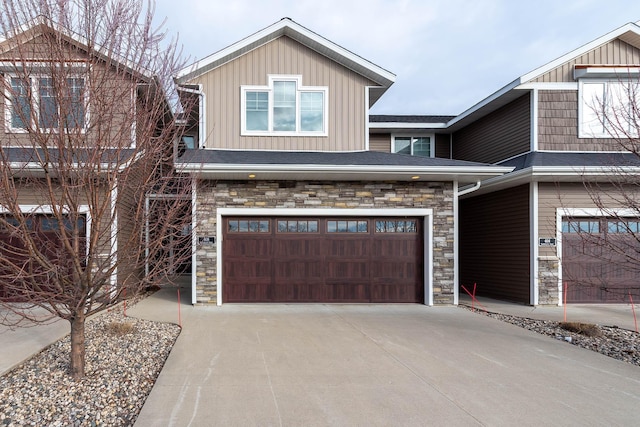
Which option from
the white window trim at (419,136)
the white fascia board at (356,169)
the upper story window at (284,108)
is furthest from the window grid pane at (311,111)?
the white window trim at (419,136)

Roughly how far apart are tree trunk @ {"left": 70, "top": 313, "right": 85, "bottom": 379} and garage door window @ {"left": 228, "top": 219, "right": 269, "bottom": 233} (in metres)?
5.42

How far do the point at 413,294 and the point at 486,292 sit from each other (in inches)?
146

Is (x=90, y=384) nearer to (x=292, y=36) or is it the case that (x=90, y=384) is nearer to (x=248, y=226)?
(x=248, y=226)

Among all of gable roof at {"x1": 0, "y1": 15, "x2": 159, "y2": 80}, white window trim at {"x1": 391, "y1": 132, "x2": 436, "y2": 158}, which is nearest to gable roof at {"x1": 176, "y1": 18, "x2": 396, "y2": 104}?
white window trim at {"x1": 391, "y1": 132, "x2": 436, "y2": 158}

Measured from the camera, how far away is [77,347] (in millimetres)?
4660

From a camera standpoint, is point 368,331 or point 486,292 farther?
point 486,292

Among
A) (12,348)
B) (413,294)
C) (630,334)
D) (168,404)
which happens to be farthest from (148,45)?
(630,334)

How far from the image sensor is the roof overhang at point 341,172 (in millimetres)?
8984

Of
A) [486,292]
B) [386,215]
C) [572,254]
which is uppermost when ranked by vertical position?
[386,215]

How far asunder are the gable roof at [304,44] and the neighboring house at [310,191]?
3cm

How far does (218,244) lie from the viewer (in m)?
9.77

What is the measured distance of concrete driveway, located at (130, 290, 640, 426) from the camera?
404 cm

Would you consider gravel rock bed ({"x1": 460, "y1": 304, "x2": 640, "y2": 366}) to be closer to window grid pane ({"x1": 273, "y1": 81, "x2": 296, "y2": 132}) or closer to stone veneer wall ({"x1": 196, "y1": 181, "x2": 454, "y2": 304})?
stone veneer wall ({"x1": 196, "y1": 181, "x2": 454, "y2": 304})

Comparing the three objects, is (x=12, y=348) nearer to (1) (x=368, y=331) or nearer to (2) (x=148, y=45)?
(2) (x=148, y=45)
